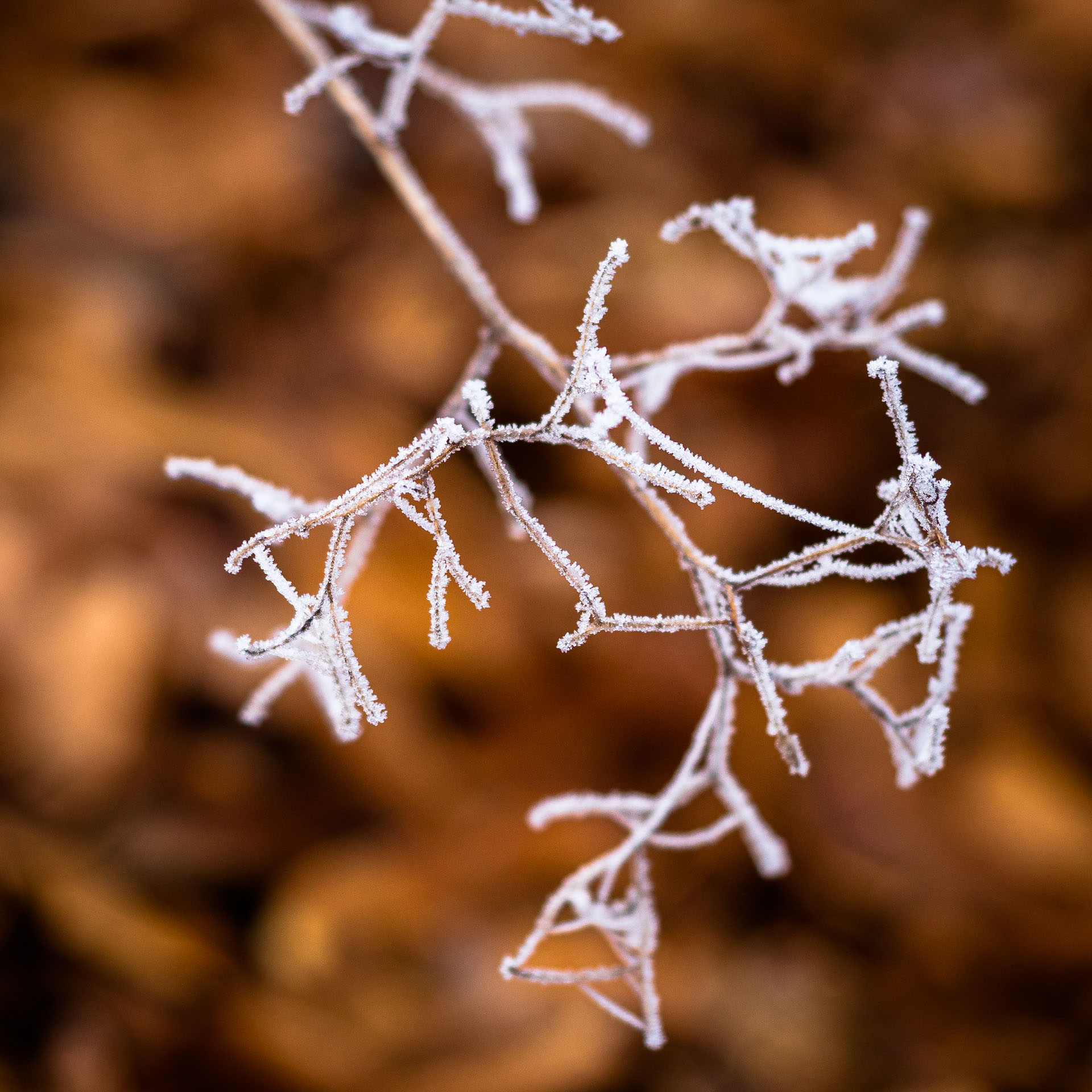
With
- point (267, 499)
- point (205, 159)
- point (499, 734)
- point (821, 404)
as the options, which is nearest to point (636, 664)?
point (499, 734)

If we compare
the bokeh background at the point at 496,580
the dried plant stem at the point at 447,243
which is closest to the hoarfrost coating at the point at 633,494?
the dried plant stem at the point at 447,243

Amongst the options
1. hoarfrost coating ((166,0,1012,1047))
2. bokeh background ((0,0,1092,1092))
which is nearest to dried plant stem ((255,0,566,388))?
hoarfrost coating ((166,0,1012,1047))

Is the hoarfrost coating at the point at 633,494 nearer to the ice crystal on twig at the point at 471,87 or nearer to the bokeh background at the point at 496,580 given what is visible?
the ice crystal on twig at the point at 471,87

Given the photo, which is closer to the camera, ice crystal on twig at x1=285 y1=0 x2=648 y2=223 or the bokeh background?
ice crystal on twig at x1=285 y1=0 x2=648 y2=223

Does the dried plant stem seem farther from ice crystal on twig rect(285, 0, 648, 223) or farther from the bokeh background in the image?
the bokeh background

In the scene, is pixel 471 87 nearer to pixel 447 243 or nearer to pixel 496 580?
pixel 447 243

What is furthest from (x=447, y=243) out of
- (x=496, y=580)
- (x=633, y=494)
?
(x=496, y=580)

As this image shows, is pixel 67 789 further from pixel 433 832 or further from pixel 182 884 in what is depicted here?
pixel 433 832
